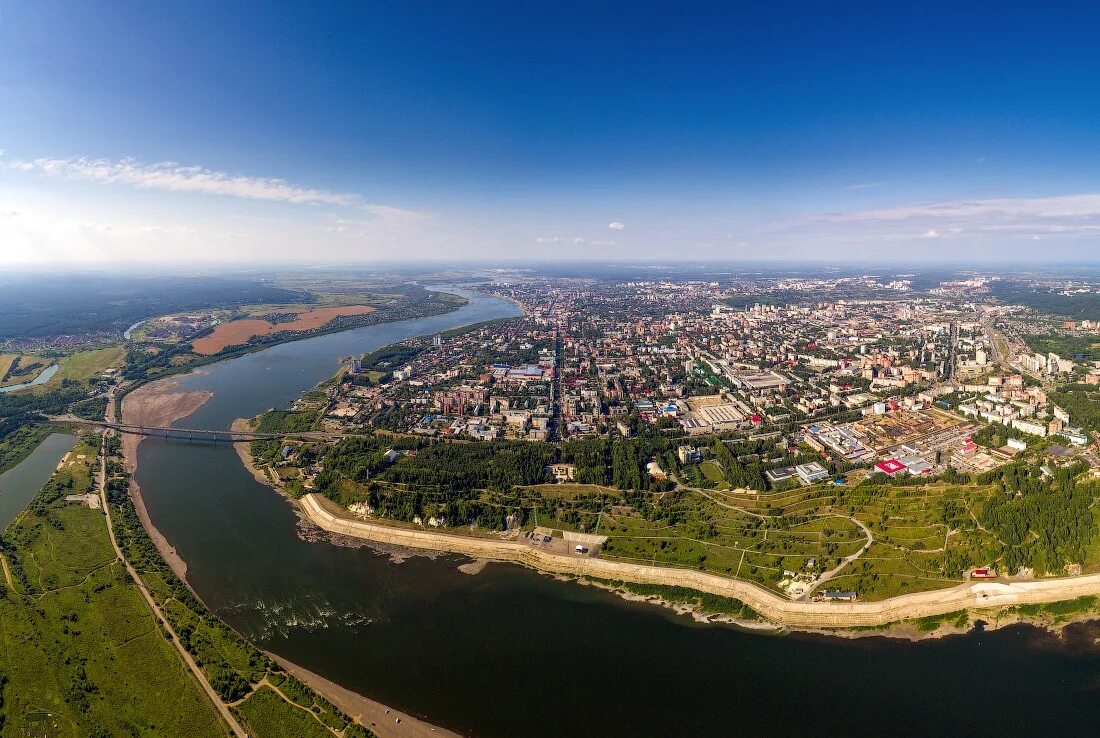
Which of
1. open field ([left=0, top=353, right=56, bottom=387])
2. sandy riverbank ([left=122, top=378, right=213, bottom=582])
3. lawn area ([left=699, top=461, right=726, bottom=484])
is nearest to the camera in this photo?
sandy riverbank ([left=122, top=378, right=213, bottom=582])

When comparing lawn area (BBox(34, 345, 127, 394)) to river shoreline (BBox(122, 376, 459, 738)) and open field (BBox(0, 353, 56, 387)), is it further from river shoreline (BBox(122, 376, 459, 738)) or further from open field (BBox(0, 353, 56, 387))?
river shoreline (BBox(122, 376, 459, 738))

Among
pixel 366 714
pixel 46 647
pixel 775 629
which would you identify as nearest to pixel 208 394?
pixel 46 647

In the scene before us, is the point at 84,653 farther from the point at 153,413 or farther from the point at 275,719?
the point at 153,413

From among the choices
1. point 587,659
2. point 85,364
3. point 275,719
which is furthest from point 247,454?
point 85,364

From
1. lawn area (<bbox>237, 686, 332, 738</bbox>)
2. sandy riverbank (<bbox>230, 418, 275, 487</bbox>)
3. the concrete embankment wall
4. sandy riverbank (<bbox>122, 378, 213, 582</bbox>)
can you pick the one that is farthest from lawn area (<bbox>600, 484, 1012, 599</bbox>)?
sandy riverbank (<bbox>122, 378, 213, 582</bbox>)

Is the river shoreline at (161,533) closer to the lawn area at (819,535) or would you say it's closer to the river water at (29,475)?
the river water at (29,475)
